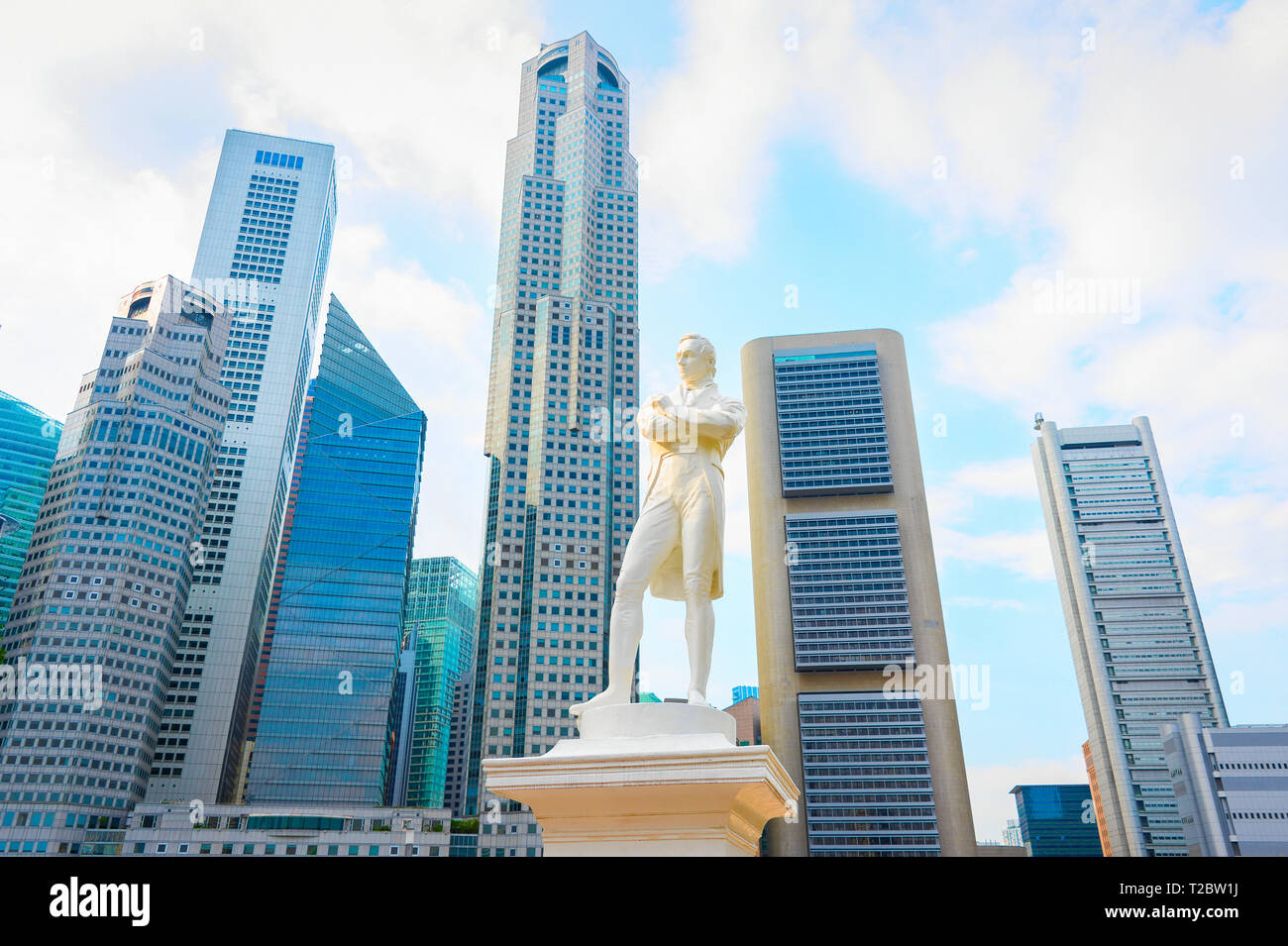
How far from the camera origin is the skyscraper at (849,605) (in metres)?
92.8

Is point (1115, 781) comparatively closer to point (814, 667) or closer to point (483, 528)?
point (814, 667)

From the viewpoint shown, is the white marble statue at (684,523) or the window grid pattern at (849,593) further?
the window grid pattern at (849,593)

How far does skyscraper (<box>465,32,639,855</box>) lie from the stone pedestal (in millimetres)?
78910

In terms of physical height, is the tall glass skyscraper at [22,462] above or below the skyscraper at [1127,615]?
above

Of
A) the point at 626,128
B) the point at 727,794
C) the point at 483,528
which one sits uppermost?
the point at 626,128

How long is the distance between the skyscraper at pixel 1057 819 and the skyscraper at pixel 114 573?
500 ft

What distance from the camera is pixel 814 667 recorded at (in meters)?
98.9

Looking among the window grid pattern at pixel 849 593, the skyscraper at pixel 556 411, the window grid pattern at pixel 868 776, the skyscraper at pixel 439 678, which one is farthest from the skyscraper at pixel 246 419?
the window grid pattern at pixel 849 593

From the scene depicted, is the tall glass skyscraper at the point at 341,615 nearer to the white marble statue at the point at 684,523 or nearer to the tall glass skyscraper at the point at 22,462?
the tall glass skyscraper at the point at 22,462

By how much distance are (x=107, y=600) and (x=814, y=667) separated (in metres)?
83.4

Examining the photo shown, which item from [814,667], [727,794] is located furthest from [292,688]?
[727,794]

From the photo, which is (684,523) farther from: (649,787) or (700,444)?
(649,787)

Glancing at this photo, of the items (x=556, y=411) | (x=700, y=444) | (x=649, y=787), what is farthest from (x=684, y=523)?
(x=556, y=411)
